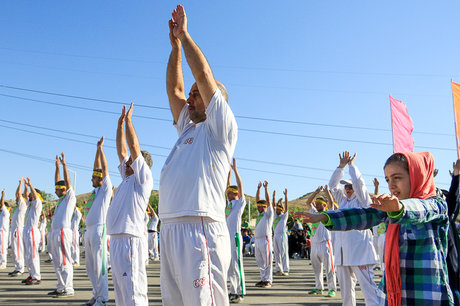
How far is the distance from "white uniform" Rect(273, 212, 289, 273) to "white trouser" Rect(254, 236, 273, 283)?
291 centimetres

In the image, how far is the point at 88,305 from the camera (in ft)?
26.1

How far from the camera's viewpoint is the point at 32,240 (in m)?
12.4

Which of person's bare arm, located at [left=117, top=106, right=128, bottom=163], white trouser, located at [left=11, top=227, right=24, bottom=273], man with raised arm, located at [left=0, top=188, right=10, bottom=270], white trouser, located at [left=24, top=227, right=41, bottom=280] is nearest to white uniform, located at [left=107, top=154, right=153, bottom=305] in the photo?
person's bare arm, located at [left=117, top=106, right=128, bottom=163]

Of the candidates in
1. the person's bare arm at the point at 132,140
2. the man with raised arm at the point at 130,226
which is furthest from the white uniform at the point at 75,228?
the person's bare arm at the point at 132,140

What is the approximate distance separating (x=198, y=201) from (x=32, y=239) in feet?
35.9

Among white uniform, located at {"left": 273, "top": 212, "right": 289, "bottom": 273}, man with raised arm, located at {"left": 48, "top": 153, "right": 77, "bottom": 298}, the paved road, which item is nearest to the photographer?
the paved road

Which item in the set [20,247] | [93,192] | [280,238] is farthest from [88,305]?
[280,238]

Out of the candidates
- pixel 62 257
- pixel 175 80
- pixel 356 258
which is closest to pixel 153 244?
pixel 62 257

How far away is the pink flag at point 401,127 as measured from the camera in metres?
8.42

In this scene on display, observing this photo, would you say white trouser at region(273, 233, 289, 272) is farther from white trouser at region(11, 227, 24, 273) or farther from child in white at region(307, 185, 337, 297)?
white trouser at region(11, 227, 24, 273)

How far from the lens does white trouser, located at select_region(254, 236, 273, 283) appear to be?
12.0 m

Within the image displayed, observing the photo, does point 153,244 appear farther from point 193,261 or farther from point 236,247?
point 193,261

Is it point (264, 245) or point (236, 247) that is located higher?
point (236, 247)

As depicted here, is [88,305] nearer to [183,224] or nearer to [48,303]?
[48,303]
